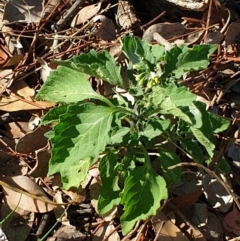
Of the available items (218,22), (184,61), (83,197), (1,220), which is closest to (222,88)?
(218,22)

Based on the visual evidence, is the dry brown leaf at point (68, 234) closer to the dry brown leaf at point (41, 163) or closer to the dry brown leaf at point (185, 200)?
the dry brown leaf at point (41, 163)

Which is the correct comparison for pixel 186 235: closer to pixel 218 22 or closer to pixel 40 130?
pixel 40 130

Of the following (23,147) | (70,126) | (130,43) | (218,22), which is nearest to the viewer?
(70,126)

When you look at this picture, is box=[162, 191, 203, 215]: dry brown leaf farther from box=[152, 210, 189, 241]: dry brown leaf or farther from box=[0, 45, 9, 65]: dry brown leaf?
box=[0, 45, 9, 65]: dry brown leaf

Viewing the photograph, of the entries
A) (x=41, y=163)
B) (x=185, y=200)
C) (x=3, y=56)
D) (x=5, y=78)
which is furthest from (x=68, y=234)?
(x=3, y=56)

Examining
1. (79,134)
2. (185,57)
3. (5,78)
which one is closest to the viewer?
(79,134)

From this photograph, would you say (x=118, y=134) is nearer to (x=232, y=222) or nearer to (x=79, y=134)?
(x=79, y=134)

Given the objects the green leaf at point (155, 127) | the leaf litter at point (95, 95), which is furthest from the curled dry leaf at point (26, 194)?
the green leaf at point (155, 127)
